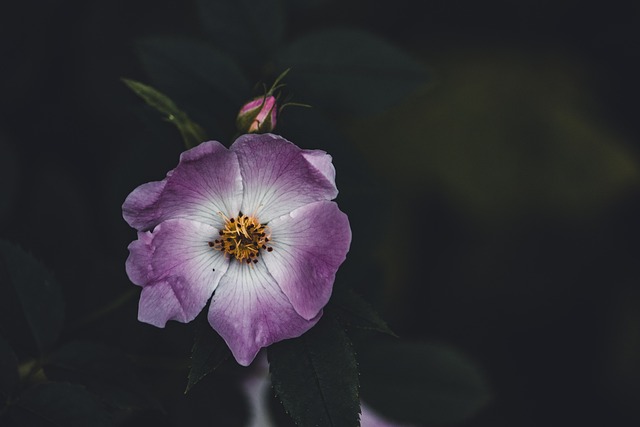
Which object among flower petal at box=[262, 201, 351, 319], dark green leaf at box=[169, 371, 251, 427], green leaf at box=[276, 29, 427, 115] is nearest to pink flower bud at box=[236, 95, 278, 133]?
flower petal at box=[262, 201, 351, 319]

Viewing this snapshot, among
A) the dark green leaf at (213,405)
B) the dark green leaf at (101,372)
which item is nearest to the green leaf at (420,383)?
the dark green leaf at (213,405)

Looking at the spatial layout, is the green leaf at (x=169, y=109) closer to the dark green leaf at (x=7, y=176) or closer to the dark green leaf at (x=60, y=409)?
the dark green leaf at (x=60, y=409)

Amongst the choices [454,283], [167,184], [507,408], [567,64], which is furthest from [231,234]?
[567,64]

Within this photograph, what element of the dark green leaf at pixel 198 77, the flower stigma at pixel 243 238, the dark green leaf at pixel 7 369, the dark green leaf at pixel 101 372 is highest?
the dark green leaf at pixel 198 77

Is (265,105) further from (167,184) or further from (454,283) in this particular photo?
(454,283)

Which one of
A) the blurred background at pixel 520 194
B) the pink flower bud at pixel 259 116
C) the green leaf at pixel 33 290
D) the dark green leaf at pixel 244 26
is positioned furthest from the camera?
the blurred background at pixel 520 194

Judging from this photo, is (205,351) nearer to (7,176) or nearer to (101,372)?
(101,372)

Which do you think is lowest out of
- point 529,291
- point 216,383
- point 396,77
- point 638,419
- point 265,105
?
point 638,419
